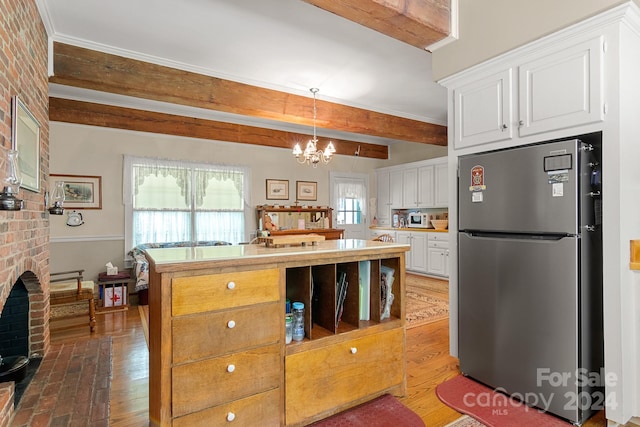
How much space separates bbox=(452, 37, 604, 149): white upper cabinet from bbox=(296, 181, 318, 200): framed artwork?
4.25 m

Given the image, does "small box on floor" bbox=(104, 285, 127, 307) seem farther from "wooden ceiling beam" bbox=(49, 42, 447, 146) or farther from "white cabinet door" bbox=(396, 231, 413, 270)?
"white cabinet door" bbox=(396, 231, 413, 270)

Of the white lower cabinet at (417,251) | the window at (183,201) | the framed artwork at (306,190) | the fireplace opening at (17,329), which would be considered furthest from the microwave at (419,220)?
the fireplace opening at (17,329)

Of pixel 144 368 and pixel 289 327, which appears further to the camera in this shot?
pixel 144 368

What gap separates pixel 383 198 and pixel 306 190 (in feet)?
5.88

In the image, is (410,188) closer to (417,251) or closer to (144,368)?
(417,251)

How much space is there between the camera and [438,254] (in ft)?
19.3

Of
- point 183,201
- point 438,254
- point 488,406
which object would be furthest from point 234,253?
point 438,254

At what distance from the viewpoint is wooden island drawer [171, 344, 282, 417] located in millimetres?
1446

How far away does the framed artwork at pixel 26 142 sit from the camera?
72.1 inches

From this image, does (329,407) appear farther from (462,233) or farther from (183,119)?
(183,119)

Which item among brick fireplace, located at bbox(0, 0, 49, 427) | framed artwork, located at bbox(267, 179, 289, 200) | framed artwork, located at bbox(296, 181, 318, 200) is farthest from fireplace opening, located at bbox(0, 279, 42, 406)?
framed artwork, located at bbox(296, 181, 318, 200)

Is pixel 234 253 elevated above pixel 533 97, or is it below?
below

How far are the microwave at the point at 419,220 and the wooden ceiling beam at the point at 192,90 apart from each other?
7.20 feet

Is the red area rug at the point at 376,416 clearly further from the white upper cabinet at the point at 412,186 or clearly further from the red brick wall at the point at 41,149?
the white upper cabinet at the point at 412,186
